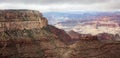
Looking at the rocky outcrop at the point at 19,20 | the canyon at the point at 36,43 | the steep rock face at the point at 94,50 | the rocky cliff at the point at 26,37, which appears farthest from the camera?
the rocky outcrop at the point at 19,20

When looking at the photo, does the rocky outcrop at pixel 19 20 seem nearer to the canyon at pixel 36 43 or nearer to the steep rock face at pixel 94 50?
the canyon at pixel 36 43

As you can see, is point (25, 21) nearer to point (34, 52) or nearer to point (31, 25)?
point (31, 25)

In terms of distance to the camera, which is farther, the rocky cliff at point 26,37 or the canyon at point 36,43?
the rocky cliff at point 26,37

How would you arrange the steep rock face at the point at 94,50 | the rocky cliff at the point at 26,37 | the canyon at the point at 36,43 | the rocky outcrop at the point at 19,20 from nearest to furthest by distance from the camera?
1. the steep rock face at the point at 94,50
2. the canyon at the point at 36,43
3. the rocky cliff at the point at 26,37
4. the rocky outcrop at the point at 19,20

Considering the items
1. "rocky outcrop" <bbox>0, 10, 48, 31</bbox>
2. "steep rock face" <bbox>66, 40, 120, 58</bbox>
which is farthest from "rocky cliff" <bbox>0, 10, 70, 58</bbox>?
"steep rock face" <bbox>66, 40, 120, 58</bbox>

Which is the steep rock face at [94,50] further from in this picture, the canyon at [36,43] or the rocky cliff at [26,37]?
the rocky cliff at [26,37]

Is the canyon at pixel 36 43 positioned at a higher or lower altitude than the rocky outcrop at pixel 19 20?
lower

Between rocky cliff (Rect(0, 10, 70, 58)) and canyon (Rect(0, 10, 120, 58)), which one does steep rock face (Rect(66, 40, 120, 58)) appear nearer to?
canyon (Rect(0, 10, 120, 58))

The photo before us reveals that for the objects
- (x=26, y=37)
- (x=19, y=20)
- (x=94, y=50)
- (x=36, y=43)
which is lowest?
(x=36, y=43)

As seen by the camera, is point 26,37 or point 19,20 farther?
point 19,20

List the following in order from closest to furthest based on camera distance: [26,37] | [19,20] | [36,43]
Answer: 1. [26,37]
2. [36,43]
3. [19,20]

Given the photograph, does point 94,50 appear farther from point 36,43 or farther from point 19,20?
point 19,20

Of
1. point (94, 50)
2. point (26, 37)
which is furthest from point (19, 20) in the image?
point (94, 50)

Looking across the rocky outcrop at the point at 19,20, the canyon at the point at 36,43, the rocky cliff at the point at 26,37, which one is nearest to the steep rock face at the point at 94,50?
the canyon at the point at 36,43
